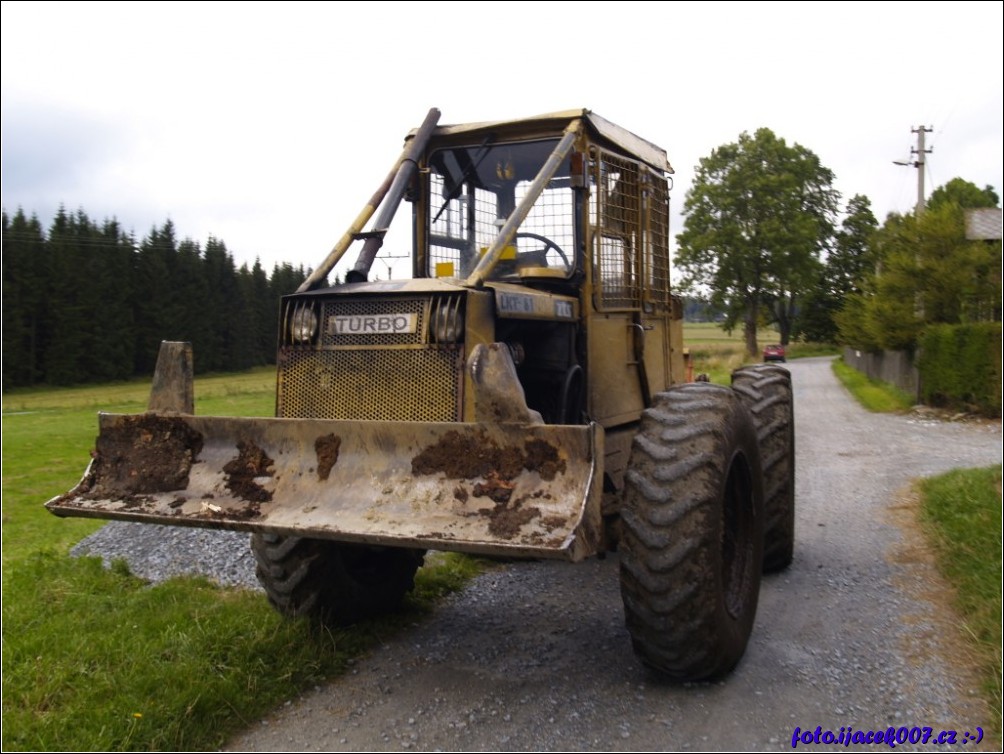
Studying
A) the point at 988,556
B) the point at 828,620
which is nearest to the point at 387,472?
the point at 828,620

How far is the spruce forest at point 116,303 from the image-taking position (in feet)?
175

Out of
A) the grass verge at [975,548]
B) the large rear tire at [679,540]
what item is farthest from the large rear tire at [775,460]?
the large rear tire at [679,540]

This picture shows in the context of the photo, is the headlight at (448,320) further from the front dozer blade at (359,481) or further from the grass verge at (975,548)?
the grass verge at (975,548)

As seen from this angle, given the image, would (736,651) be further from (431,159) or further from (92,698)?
(431,159)

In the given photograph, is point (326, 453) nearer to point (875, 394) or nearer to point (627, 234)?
point (627, 234)

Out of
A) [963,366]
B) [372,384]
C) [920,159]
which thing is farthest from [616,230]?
[920,159]

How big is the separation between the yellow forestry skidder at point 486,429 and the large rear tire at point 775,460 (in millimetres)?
31

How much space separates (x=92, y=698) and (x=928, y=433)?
1569 centimetres

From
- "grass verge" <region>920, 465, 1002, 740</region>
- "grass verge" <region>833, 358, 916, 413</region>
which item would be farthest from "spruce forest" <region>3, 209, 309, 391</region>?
"grass verge" <region>920, 465, 1002, 740</region>

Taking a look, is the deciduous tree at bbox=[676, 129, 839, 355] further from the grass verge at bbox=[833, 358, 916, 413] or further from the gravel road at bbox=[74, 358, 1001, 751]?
the gravel road at bbox=[74, 358, 1001, 751]

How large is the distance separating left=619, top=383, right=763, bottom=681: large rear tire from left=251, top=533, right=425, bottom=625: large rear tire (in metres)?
1.89

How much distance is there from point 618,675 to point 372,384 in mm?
1971

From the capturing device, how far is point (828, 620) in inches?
226

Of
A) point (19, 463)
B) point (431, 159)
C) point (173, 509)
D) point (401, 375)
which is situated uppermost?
point (431, 159)
